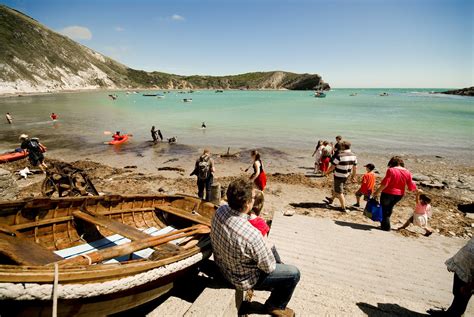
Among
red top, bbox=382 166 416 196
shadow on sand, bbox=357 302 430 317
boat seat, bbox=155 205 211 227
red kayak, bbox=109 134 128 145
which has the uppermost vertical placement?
red top, bbox=382 166 416 196

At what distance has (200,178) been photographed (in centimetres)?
900

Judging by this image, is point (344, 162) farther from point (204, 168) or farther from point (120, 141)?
point (120, 141)

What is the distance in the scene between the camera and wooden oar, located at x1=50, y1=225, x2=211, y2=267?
10.5 feet

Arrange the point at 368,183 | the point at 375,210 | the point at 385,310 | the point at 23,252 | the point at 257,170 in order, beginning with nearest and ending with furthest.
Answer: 1. the point at 23,252
2. the point at 385,310
3. the point at 375,210
4. the point at 257,170
5. the point at 368,183

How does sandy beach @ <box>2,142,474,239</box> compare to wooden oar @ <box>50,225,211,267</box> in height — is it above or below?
below

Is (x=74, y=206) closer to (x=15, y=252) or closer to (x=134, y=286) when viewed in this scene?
(x=15, y=252)

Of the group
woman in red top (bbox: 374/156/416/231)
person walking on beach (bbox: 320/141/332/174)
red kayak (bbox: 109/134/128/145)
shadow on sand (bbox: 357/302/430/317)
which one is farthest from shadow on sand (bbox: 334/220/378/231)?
red kayak (bbox: 109/134/128/145)

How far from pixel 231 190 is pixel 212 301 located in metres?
1.47

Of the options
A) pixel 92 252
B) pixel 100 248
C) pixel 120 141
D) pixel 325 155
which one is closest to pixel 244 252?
pixel 92 252

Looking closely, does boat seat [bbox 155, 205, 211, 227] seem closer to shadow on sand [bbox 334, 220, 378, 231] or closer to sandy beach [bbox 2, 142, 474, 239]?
sandy beach [bbox 2, 142, 474, 239]

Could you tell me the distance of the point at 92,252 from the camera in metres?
3.44

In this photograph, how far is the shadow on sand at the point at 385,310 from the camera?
4.03m

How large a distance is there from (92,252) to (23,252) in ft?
2.89

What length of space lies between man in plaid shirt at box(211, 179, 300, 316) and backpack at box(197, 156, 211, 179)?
214 inches
